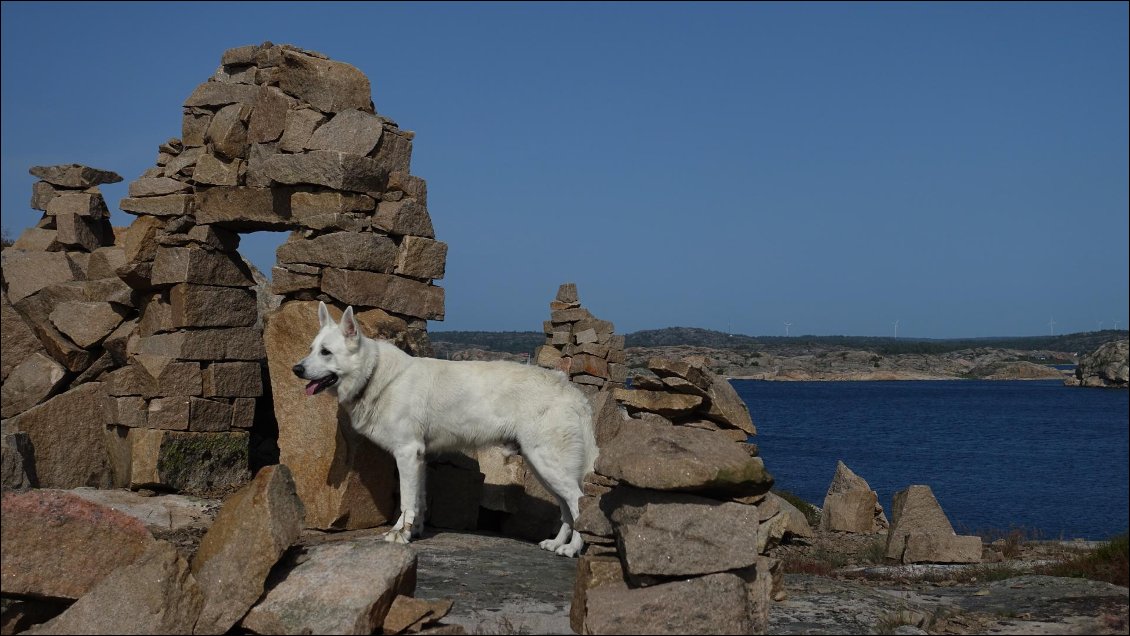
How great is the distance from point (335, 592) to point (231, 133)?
7.15 metres

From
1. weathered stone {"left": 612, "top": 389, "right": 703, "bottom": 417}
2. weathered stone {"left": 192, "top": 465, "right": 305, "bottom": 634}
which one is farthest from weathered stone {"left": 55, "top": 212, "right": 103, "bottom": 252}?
weathered stone {"left": 612, "top": 389, "right": 703, "bottom": 417}

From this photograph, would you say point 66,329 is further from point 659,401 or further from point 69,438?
point 659,401

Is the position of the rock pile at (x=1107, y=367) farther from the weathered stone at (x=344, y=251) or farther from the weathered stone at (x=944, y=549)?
the weathered stone at (x=344, y=251)

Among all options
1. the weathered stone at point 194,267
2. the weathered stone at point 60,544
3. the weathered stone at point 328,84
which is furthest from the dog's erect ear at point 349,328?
the weathered stone at point 194,267

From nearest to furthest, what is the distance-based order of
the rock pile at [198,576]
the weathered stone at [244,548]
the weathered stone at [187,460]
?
the rock pile at [198,576] → the weathered stone at [244,548] → the weathered stone at [187,460]

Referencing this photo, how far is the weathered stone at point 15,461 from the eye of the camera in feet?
35.2

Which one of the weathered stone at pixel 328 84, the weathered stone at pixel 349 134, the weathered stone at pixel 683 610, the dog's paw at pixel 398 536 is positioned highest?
the weathered stone at pixel 328 84

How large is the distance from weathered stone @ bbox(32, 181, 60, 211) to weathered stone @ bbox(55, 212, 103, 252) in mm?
329

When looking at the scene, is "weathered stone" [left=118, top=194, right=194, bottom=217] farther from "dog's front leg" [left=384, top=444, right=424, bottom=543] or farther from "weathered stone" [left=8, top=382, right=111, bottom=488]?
"dog's front leg" [left=384, top=444, right=424, bottom=543]

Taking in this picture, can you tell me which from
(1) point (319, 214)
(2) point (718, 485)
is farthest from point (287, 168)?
(2) point (718, 485)

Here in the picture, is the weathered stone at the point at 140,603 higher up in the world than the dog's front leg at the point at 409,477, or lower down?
lower down

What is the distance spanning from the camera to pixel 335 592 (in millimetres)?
7090

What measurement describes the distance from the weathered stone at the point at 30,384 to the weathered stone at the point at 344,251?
456 cm

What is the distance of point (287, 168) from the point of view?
37.6ft
